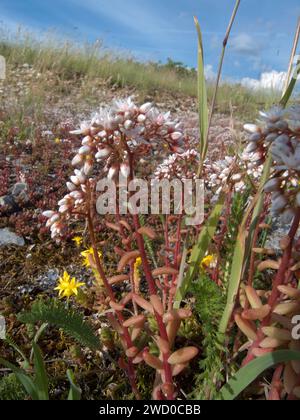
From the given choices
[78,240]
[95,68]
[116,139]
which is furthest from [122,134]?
[95,68]

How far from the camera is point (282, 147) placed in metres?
1.27

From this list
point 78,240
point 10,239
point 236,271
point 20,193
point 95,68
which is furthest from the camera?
point 95,68

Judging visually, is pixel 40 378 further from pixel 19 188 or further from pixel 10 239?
pixel 19 188

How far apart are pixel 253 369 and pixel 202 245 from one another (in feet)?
1.78

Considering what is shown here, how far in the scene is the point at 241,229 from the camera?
61.2 inches

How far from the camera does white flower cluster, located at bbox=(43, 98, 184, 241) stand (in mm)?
1528

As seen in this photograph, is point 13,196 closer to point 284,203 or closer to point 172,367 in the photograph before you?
point 172,367

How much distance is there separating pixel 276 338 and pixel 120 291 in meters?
1.47

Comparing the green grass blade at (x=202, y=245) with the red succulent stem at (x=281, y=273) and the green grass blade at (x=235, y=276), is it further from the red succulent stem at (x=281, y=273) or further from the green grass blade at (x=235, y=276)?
the red succulent stem at (x=281, y=273)

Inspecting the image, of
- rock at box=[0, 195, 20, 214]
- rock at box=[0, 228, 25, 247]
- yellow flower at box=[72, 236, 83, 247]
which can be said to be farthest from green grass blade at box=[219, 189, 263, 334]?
rock at box=[0, 195, 20, 214]

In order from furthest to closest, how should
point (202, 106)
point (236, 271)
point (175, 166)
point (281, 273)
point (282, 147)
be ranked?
point (175, 166) < point (202, 106) < point (236, 271) < point (281, 273) < point (282, 147)

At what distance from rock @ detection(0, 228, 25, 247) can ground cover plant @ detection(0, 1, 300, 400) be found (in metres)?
0.04

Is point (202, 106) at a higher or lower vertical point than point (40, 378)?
higher

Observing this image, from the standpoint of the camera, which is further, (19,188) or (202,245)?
(19,188)
